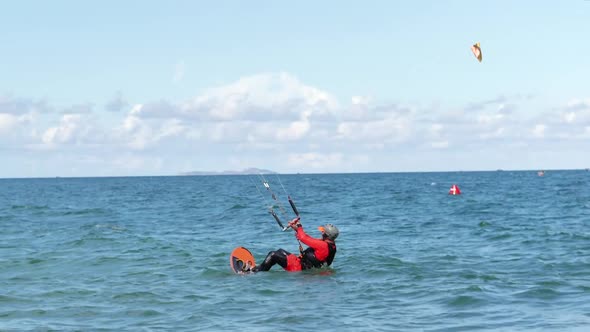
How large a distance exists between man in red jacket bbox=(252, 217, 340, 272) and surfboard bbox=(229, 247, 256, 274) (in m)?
0.19

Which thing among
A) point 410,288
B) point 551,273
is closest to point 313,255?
point 410,288

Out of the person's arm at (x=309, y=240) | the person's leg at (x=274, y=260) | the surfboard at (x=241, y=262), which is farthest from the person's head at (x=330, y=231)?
the surfboard at (x=241, y=262)

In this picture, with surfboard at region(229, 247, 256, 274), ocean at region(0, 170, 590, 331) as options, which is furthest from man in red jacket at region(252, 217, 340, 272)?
ocean at region(0, 170, 590, 331)

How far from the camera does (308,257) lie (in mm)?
18016

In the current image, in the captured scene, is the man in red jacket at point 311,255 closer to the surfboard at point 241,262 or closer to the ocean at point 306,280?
the surfboard at point 241,262

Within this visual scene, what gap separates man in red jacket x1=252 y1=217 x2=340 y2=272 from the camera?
1758cm

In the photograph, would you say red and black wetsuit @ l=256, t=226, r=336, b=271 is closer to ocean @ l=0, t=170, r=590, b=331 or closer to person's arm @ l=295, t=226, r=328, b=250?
person's arm @ l=295, t=226, r=328, b=250

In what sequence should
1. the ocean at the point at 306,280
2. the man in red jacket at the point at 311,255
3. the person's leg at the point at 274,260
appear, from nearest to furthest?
the ocean at the point at 306,280 → the man in red jacket at the point at 311,255 → the person's leg at the point at 274,260

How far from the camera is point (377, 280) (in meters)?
17.0

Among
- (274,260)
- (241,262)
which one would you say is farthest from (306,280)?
(241,262)

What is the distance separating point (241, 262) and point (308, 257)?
1830 mm

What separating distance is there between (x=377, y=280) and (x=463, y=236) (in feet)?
34.1

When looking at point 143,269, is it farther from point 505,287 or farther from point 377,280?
point 505,287

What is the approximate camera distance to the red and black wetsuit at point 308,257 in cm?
1762
